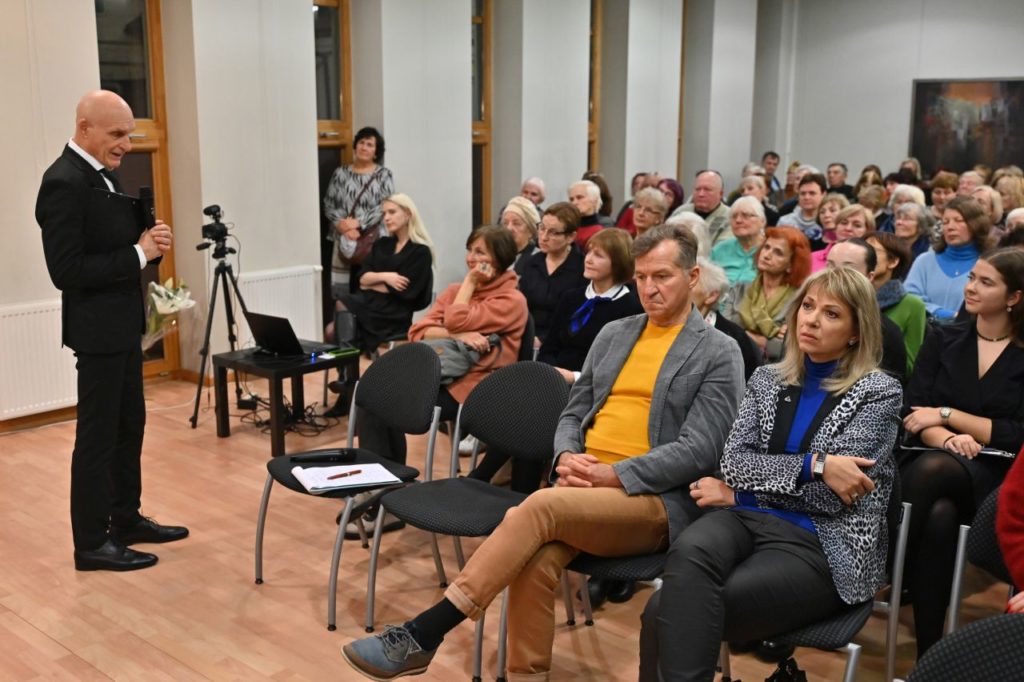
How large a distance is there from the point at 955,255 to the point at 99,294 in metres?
4.11

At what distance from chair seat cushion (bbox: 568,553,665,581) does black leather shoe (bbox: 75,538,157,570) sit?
1.91 metres

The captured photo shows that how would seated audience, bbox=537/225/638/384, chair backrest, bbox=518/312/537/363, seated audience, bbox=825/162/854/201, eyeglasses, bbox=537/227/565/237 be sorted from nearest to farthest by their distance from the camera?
seated audience, bbox=537/225/638/384
chair backrest, bbox=518/312/537/363
eyeglasses, bbox=537/227/565/237
seated audience, bbox=825/162/854/201

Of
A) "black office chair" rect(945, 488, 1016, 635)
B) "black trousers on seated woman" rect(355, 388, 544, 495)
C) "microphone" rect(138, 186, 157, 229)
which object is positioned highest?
"microphone" rect(138, 186, 157, 229)

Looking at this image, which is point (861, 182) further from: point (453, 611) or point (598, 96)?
point (453, 611)

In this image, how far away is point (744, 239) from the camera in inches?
233

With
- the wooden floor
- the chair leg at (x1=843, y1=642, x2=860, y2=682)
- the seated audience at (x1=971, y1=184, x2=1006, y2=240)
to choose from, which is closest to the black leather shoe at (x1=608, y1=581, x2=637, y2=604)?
the wooden floor

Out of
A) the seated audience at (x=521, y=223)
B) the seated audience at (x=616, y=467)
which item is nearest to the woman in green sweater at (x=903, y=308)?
the seated audience at (x=616, y=467)

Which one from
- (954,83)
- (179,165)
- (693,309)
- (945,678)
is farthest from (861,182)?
(945,678)

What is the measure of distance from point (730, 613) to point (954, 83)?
1237 cm

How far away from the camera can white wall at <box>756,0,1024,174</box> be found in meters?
12.9

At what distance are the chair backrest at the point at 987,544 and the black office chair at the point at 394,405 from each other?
1757mm

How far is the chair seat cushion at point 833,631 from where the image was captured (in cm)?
248

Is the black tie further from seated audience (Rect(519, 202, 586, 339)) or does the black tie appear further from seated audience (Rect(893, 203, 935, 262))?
seated audience (Rect(893, 203, 935, 262))

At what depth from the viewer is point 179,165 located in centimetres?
665
